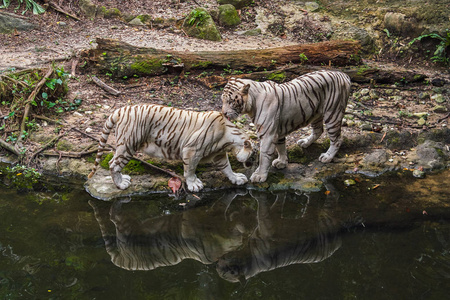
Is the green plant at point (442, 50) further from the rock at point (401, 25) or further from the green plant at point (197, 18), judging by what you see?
the green plant at point (197, 18)

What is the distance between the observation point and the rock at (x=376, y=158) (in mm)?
6199

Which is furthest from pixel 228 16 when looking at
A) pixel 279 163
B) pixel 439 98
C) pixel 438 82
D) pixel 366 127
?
pixel 279 163

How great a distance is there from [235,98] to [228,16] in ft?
24.6

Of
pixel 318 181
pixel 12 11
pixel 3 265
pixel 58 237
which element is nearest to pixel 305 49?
pixel 318 181

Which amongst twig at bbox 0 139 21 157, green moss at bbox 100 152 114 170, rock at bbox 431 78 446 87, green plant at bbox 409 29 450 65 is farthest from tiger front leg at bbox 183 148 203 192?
green plant at bbox 409 29 450 65

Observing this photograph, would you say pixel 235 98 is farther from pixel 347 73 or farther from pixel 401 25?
pixel 401 25

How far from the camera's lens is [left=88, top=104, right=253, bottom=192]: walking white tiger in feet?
17.0

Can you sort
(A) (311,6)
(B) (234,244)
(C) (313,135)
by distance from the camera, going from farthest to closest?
(A) (311,6) → (C) (313,135) → (B) (234,244)

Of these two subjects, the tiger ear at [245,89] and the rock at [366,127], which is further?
the rock at [366,127]

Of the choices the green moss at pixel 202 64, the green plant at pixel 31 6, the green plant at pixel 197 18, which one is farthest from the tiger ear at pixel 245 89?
the green plant at pixel 31 6

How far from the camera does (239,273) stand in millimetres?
4250

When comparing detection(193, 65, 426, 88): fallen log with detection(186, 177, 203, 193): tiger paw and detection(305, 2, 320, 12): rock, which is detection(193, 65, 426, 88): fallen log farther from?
detection(305, 2, 320, 12): rock

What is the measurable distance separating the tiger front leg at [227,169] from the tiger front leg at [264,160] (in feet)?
0.48

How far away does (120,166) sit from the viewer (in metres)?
5.35
